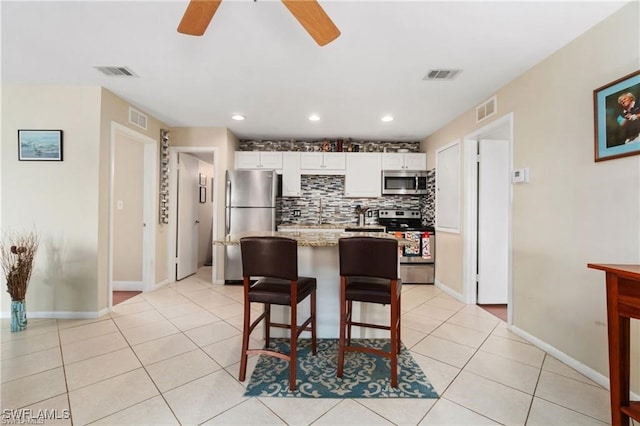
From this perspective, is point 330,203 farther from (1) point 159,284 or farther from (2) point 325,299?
(1) point 159,284

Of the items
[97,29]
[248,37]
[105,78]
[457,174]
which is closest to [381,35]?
[248,37]

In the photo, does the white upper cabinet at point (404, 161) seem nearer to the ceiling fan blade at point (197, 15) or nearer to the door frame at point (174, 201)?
the door frame at point (174, 201)

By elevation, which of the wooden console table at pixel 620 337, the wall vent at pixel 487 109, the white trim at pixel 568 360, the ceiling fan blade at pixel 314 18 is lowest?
the white trim at pixel 568 360

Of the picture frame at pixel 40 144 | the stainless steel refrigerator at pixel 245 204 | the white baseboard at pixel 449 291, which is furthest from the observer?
the stainless steel refrigerator at pixel 245 204

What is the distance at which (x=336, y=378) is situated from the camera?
1785mm

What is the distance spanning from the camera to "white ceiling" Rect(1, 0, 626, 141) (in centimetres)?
166

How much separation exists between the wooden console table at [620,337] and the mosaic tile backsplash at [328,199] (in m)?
3.57

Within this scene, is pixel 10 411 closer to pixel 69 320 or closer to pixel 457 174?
pixel 69 320

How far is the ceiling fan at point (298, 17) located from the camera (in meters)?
1.32

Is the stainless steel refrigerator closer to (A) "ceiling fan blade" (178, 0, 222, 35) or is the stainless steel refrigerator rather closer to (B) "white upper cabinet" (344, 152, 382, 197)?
(B) "white upper cabinet" (344, 152, 382, 197)

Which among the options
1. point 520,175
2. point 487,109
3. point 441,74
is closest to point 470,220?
point 520,175

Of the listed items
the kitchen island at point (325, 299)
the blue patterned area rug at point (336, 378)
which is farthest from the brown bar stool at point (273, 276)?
the kitchen island at point (325, 299)

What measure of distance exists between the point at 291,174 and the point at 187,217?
1859mm

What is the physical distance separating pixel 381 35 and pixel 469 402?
2406 millimetres
